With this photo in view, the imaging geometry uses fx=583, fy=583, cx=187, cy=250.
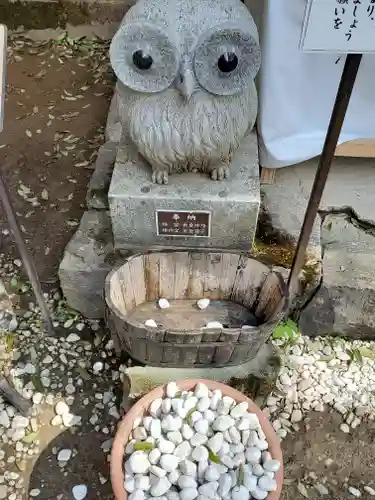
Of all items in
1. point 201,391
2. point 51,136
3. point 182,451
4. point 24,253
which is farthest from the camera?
point 51,136

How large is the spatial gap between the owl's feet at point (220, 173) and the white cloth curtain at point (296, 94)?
27 centimetres

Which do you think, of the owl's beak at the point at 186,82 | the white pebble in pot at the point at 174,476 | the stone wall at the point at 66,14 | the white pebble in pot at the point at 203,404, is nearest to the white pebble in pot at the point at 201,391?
the white pebble in pot at the point at 203,404

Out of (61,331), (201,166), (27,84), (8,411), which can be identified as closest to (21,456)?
(8,411)

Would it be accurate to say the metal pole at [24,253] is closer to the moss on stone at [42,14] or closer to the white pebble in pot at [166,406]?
the white pebble in pot at [166,406]

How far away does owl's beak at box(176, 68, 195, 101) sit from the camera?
1602mm

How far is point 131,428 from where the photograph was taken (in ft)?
5.50

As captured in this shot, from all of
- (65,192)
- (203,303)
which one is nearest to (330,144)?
(203,303)

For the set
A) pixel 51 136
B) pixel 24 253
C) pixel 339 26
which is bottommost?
pixel 51 136

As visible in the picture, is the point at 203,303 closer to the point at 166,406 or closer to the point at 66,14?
the point at 166,406

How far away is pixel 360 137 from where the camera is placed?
7.04 feet

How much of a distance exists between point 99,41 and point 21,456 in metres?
2.57

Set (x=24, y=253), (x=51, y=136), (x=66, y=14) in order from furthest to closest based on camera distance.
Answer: (x=66, y=14) → (x=51, y=136) → (x=24, y=253)

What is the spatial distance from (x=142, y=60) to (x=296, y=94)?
0.67 meters

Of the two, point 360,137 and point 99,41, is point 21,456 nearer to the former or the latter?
point 360,137
